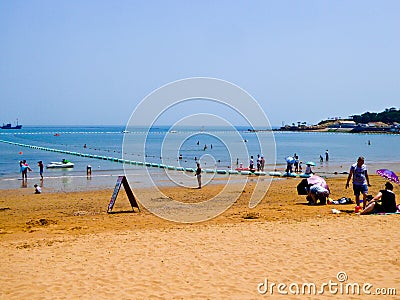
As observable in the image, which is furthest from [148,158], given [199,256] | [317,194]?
[199,256]

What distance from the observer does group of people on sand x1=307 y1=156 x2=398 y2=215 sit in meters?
12.4

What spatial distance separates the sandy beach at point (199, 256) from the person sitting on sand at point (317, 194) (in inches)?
51.2

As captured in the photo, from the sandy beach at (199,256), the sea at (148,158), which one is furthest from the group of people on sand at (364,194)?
the sea at (148,158)

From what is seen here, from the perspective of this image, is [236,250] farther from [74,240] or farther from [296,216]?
[296,216]

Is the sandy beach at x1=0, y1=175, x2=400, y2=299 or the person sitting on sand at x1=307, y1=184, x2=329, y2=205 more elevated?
the person sitting on sand at x1=307, y1=184, x2=329, y2=205

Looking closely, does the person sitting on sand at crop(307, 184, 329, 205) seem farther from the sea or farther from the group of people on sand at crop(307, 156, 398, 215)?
the sea

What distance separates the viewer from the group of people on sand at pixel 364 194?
12430 mm

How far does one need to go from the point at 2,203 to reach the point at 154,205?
695cm

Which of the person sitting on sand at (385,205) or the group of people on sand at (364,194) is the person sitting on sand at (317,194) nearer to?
the group of people on sand at (364,194)

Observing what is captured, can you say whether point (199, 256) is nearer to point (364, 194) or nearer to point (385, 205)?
point (385, 205)

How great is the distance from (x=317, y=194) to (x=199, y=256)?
799 cm

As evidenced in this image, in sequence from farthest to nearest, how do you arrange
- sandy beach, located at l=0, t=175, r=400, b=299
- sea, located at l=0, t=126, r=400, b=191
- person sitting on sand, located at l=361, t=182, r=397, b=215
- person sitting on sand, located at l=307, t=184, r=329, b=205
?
1. sea, located at l=0, t=126, r=400, b=191
2. person sitting on sand, located at l=307, t=184, r=329, b=205
3. person sitting on sand, located at l=361, t=182, r=397, b=215
4. sandy beach, located at l=0, t=175, r=400, b=299

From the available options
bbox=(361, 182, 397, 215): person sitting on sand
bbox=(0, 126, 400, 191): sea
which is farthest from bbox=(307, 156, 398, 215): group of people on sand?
bbox=(0, 126, 400, 191): sea

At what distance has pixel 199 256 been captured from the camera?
8.66 m
